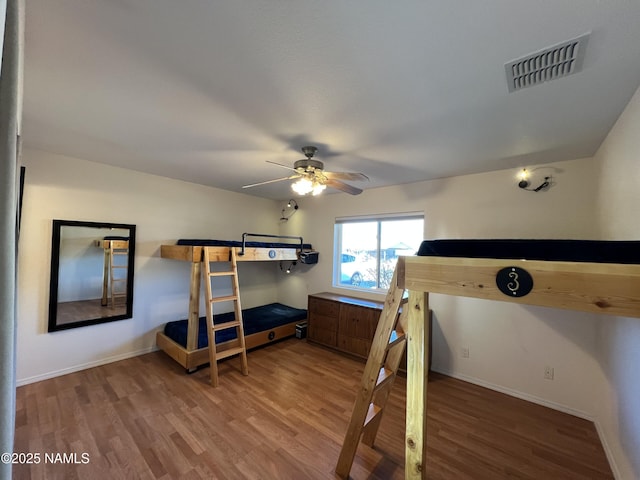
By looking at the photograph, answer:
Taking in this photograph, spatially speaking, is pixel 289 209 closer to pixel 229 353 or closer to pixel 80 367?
pixel 229 353

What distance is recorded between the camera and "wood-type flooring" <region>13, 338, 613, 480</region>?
182 centimetres

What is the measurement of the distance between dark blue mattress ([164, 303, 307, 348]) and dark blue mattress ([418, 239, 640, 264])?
307cm

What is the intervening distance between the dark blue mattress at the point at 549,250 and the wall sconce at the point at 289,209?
13.2ft

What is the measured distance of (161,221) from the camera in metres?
3.74

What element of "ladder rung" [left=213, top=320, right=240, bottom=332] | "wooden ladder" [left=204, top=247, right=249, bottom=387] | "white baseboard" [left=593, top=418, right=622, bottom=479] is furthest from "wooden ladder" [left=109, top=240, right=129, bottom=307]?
"white baseboard" [left=593, top=418, right=622, bottom=479]

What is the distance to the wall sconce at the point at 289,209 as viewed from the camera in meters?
5.19

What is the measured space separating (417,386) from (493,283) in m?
0.73

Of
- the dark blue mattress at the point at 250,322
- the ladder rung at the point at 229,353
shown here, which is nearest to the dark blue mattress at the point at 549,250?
the ladder rung at the point at 229,353

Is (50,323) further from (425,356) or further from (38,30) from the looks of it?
(425,356)

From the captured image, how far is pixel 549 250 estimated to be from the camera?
1.14 m

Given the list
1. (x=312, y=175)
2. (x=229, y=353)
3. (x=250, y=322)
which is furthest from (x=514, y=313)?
(x=250, y=322)

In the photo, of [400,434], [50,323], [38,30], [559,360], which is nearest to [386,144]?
[38,30]

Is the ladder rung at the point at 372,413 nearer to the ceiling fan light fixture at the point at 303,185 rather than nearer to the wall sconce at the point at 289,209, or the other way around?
the ceiling fan light fixture at the point at 303,185

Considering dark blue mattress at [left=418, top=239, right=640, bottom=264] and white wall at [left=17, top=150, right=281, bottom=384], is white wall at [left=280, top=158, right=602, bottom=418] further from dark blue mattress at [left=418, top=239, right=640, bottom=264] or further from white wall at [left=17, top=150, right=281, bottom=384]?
white wall at [left=17, top=150, right=281, bottom=384]
